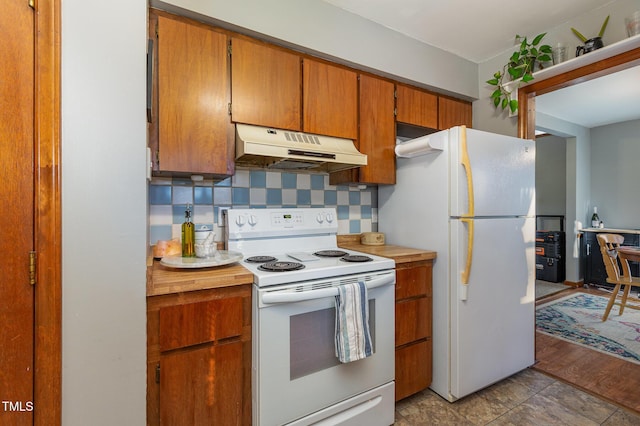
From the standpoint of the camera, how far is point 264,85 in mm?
1722

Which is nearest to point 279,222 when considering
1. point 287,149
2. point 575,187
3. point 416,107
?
point 287,149

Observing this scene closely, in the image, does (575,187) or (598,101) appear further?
(575,187)

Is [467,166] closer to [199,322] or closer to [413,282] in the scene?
[413,282]

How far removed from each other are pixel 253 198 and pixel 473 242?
1.41 meters

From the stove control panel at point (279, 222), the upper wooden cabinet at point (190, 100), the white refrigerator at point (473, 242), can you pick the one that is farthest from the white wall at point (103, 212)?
the white refrigerator at point (473, 242)

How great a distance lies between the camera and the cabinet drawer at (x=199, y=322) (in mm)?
1188

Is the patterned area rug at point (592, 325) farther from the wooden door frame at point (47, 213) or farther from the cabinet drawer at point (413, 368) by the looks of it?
the wooden door frame at point (47, 213)

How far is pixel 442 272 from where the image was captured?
1.91 meters

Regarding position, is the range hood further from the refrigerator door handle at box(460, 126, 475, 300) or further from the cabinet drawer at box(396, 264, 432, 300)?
the cabinet drawer at box(396, 264, 432, 300)

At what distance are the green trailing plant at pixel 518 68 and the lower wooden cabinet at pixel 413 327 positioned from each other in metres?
1.53

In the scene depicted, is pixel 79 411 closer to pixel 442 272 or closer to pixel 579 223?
pixel 442 272

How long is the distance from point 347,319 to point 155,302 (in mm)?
835

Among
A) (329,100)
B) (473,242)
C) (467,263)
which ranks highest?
(329,100)

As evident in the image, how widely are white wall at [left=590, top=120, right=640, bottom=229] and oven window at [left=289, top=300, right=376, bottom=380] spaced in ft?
18.3
